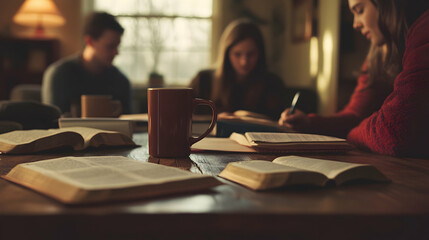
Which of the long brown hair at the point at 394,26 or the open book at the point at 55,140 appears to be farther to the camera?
the long brown hair at the point at 394,26

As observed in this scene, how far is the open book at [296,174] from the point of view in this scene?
0.54 meters

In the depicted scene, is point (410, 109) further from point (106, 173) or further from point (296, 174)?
point (106, 173)

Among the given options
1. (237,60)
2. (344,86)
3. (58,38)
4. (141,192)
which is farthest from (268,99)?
(58,38)

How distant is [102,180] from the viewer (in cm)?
49

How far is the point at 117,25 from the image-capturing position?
2584 millimetres

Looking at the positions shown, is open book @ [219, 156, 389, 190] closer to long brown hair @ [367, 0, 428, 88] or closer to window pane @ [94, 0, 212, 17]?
long brown hair @ [367, 0, 428, 88]

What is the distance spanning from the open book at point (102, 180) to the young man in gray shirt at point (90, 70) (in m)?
1.98

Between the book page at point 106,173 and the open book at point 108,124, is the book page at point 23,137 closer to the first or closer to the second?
the open book at point 108,124

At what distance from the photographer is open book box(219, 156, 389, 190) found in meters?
0.54

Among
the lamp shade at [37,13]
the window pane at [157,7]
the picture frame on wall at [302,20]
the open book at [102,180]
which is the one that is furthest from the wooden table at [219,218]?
the window pane at [157,7]

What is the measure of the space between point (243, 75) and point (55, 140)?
1895 mm

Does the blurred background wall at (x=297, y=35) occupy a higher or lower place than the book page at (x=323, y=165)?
higher

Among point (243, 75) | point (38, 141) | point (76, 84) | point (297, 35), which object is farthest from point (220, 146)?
point (297, 35)

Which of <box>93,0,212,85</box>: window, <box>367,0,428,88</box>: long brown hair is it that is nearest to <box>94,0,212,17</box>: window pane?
<box>93,0,212,85</box>: window
